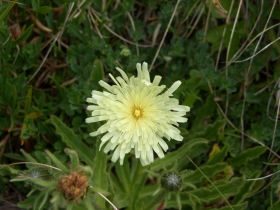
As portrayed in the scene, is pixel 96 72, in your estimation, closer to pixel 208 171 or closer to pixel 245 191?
pixel 208 171

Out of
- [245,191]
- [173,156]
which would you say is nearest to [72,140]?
[173,156]

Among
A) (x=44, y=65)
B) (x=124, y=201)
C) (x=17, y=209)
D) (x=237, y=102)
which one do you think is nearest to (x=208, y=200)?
(x=124, y=201)

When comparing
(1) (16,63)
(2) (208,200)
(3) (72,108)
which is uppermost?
(1) (16,63)

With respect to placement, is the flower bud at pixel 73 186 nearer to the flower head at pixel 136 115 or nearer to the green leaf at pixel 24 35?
the flower head at pixel 136 115

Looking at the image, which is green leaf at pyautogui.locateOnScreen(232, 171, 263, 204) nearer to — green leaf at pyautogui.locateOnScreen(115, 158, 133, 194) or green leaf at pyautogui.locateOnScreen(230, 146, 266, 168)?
green leaf at pyautogui.locateOnScreen(230, 146, 266, 168)

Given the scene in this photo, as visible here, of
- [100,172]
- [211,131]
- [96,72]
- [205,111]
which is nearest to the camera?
[100,172]

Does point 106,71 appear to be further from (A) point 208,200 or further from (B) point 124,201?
(A) point 208,200
